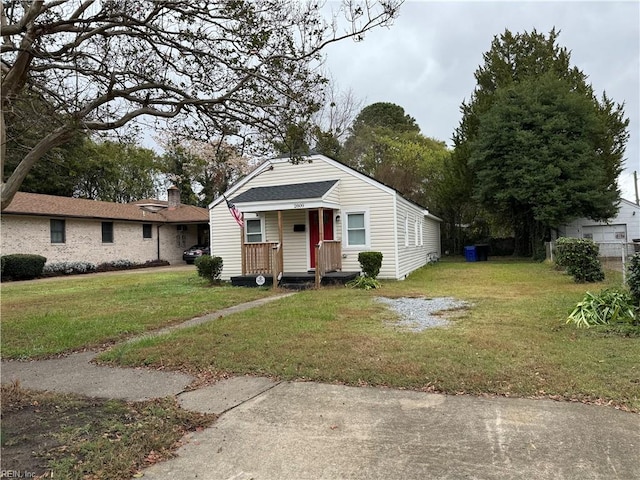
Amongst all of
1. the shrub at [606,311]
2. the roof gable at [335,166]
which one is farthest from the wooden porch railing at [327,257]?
the shrub at [606,311]

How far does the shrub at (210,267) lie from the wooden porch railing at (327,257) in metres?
3.75

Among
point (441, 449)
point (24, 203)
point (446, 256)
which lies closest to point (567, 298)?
point (441, 449)

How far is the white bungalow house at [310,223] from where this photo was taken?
13789 mm

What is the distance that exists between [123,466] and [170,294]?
31.6ft

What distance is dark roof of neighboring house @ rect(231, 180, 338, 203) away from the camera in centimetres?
1363

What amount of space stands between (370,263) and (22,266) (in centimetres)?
1532

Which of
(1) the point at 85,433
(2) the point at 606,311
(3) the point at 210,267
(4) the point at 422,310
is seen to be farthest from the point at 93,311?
(2) the point at 606,311

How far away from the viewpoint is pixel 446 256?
2998cm

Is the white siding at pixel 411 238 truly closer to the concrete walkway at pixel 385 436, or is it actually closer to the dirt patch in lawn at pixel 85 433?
the concrete walkway at pixel 385 436

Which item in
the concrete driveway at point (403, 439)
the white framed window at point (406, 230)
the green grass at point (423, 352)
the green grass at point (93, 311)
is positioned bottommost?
the concrete driveway at point (403, 439)

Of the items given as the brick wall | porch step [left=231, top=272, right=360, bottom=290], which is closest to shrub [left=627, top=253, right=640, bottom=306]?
porch step [left=231, top=272, right=360, bottom=290]

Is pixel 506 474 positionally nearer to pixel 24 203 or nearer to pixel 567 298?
pixel 567 298

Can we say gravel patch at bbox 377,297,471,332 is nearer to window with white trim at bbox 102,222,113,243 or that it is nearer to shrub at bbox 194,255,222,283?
shrub at bbox 194,255,222,283
